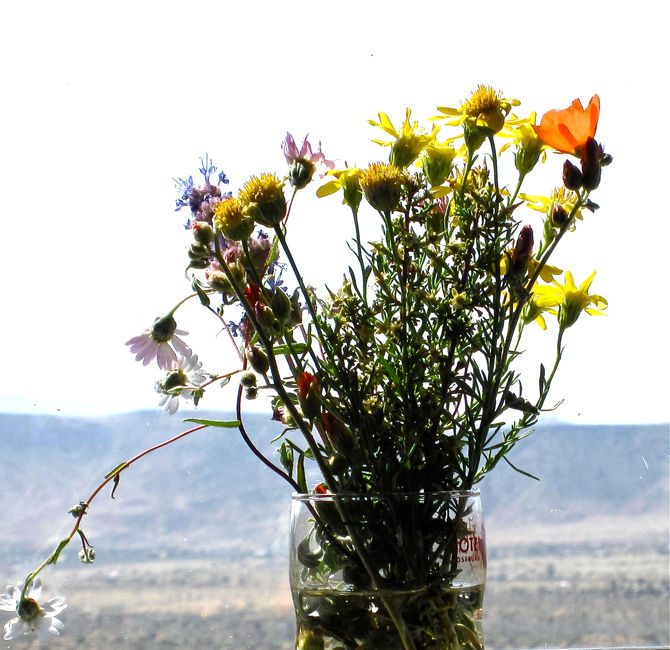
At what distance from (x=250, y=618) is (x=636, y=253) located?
2.32 feet

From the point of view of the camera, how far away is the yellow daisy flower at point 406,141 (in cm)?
58

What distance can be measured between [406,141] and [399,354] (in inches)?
6.1

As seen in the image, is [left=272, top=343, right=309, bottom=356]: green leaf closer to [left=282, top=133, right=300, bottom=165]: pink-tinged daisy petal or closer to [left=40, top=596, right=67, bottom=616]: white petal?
[left=282, top=133, right=300, bottom=165]: pink-tinged daisy petal

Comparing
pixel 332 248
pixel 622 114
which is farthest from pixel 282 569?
pixel 622 114

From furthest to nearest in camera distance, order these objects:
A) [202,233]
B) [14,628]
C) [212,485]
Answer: [212,485] < [14,628] < [202,233]

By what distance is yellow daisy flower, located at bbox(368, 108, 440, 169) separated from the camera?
0.58 metres

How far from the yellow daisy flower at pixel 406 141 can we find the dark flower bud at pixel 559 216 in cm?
10

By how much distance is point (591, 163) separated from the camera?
52 centimetres

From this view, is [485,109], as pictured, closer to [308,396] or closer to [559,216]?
[559,216]

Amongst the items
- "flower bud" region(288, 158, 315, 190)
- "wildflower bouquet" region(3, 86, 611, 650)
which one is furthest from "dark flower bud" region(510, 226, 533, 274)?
"flower bud" region(288, 158, 315, 190)

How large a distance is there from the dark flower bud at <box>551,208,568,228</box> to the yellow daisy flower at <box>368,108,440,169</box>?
10 centimetres

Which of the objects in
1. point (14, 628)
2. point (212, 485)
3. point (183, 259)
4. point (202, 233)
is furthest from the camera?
point (212, 485)

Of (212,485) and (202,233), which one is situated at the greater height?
(202,233)

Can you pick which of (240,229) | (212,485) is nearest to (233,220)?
(240,229)
